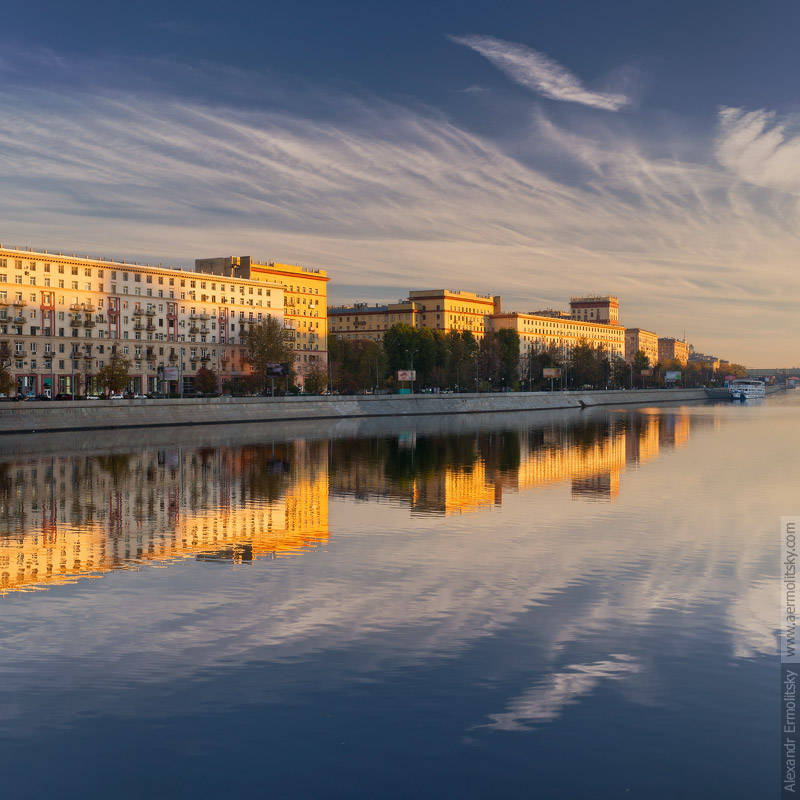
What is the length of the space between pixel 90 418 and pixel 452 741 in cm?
7515

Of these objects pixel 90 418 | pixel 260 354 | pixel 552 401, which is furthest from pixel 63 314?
pixel 552 401

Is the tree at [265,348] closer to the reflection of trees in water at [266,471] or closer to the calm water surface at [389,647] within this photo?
the reflection of trees in water at [266,471]

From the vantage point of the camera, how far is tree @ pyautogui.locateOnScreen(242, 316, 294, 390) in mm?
140250

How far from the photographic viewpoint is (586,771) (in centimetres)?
1059

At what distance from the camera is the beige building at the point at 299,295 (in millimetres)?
168500

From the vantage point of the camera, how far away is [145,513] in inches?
1227

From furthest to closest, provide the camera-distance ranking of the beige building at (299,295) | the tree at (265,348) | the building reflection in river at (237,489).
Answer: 1. the beige building at (299,295)
2. the tree at (265,348)
3. the building reflection in river at (237,489)

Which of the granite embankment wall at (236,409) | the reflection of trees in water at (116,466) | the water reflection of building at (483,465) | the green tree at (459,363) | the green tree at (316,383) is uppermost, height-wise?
the green tree at (459,363)

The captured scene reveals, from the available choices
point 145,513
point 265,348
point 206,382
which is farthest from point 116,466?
point 265,348

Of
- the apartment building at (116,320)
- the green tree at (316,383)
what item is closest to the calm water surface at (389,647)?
the apartment building at (116,320)

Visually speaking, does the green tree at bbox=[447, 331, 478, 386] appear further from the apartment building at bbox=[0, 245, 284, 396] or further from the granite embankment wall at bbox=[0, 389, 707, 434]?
the apartment building at bbox=[0, 245, 284, 396]

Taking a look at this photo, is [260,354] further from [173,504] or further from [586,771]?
[586,771]

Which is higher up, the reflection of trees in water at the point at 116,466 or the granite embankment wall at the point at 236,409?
the granite embankment wall at the point at 236,409

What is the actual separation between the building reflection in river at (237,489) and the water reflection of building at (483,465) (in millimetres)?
79
